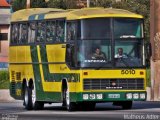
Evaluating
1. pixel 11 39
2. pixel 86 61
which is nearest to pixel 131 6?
pixel 11 39

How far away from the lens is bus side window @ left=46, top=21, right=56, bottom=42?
111ft

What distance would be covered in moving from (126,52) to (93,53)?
111cm

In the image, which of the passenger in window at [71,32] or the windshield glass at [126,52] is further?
the passenger in window at [71,32]

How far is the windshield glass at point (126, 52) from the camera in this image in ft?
106

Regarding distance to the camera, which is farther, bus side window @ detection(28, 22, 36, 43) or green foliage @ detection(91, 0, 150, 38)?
green foliage @ detection(91, 0, 150, 38)

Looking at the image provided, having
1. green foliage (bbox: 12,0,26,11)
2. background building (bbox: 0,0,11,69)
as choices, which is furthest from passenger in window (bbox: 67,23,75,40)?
green foliage (bbox: 12,0,26,11)

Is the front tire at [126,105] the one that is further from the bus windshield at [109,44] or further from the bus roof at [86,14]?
the bus roof at [86,14]

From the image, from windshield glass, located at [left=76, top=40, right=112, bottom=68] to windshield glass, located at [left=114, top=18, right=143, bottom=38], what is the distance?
0.59m

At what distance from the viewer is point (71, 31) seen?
32.8 m

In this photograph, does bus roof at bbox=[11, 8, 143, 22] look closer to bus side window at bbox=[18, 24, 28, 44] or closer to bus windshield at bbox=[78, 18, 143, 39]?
bus windshield at bbox=[78, 18, 143, 39]

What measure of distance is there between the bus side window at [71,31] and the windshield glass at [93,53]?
0.49 meters

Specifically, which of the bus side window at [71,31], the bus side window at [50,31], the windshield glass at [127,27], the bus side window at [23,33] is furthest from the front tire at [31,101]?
the windshield glass at [127,27]

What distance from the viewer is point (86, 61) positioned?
106 feet

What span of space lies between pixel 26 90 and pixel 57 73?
288cm
